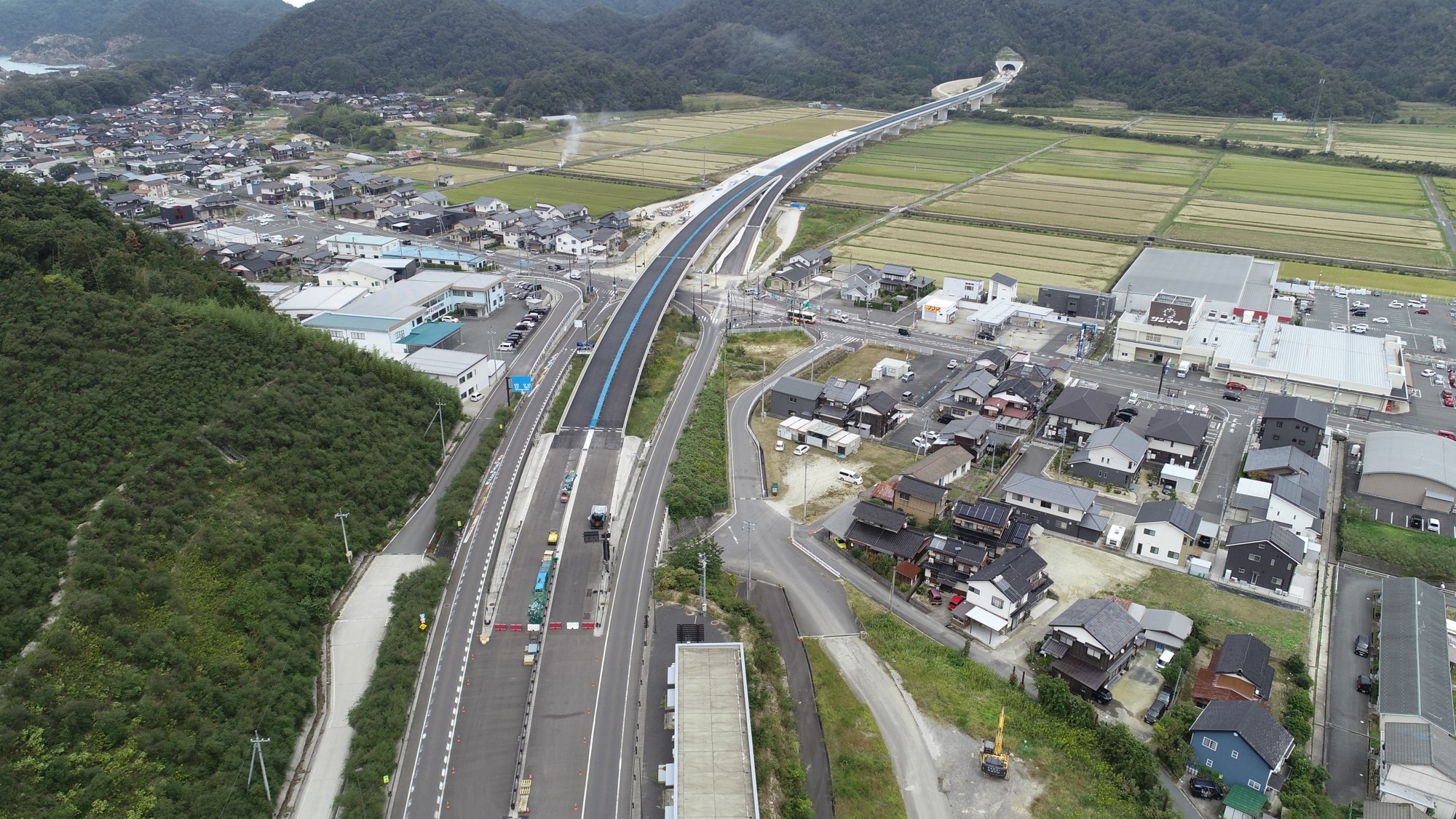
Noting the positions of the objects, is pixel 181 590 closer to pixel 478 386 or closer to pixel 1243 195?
pixel 478 386

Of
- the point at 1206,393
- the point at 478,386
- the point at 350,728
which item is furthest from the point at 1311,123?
the point at 350,728

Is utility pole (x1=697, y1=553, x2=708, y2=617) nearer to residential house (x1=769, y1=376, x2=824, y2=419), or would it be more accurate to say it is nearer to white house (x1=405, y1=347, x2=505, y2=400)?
residential house (x1=769, y1=376, x2=824, y2=419)

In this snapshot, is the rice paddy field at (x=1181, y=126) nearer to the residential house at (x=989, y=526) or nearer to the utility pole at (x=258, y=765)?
the residential house at (x=989, y=526)

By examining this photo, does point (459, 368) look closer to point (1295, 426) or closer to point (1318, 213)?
point (1295, 426)

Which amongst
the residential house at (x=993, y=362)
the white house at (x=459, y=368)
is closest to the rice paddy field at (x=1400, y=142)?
the residential house at (x=993, y=362)

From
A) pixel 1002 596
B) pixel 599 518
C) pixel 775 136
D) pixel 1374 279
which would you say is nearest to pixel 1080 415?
pixel 1002 596

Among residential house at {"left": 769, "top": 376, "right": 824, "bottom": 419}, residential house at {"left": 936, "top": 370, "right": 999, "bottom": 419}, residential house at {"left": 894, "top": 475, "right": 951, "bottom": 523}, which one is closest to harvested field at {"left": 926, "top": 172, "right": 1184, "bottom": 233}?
residential house at {"left": 936, "top": 370, "right": 999, "bottom": 419}
